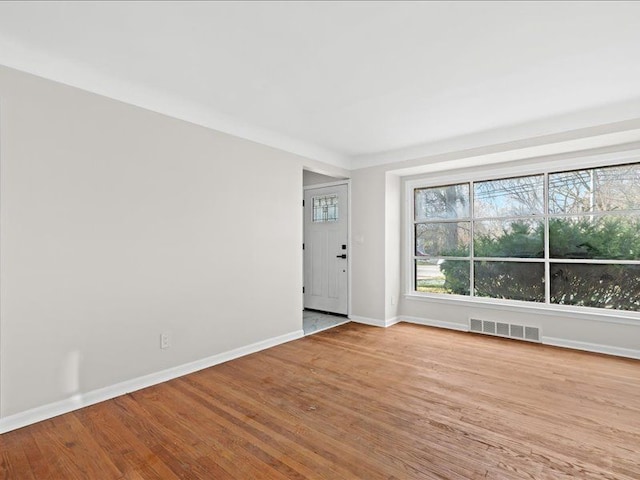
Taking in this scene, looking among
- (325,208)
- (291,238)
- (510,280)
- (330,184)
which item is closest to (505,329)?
(510,280)

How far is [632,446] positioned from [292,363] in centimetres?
249

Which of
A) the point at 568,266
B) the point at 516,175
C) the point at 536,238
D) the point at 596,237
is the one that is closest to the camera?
the point at 596,237

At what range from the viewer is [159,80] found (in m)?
2.71

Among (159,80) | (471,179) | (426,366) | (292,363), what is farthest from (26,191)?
(471,179)

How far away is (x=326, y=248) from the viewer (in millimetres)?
5465

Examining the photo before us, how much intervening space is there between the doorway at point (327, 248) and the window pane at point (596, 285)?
2653mm

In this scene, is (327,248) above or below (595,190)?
below

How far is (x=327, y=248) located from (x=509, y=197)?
261 cm

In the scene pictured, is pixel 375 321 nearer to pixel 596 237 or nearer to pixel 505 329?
pixel 505 329

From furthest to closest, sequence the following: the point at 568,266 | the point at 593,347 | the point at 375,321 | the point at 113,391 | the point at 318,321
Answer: the point at 318,321 → the point at 375,321 → the point at 568,266 → the point at 593,347 → the point at 113,391

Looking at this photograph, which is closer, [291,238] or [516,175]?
[291,238]

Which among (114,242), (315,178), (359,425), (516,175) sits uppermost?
(315,178)

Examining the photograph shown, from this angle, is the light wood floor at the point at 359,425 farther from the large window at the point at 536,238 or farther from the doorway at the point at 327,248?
the doorway at the point at 327,248

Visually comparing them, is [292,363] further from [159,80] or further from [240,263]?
[159,80]
